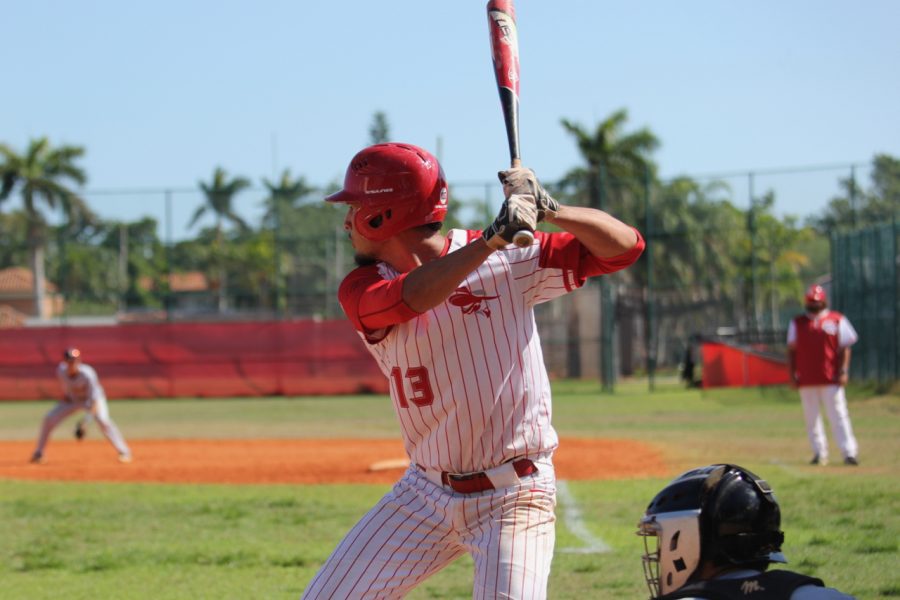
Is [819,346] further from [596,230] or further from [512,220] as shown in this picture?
[512,220]

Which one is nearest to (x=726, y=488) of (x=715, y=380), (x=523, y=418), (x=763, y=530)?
(x=763, y=530)

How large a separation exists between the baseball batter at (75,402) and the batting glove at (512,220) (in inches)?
552

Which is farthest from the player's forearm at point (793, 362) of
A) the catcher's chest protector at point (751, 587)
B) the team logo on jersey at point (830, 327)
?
the catcher's chest protector at point (751, 587)

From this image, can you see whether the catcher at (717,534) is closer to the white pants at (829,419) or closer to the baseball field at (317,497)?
the baseball field at (317,497)

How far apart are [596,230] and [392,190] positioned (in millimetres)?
742

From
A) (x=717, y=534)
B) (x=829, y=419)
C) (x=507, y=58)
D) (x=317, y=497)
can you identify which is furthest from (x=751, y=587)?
(x=829, y=419)

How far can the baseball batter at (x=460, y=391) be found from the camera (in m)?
3.86

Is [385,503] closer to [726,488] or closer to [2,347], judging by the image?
[726,488]

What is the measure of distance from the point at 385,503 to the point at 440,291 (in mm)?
916

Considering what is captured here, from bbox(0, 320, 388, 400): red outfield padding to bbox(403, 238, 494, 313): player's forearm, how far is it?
27655 millimetres

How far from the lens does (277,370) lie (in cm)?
3144

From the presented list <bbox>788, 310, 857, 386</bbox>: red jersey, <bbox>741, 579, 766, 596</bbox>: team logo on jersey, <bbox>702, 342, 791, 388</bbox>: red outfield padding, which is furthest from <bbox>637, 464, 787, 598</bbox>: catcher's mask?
<bbox>702, 342, 791, 388</bbox>: red outfield padding

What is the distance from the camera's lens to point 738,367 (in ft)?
95.5

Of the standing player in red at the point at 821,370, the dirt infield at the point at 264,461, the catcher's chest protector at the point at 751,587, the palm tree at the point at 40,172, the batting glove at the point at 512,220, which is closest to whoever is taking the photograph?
the catcher's chest protector at the point at 751,587
